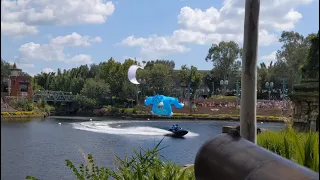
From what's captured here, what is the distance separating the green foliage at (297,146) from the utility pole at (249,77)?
51cm

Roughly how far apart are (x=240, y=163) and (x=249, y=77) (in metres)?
2.40

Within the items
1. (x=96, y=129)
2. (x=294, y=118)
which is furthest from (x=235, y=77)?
(x=294, y=118)

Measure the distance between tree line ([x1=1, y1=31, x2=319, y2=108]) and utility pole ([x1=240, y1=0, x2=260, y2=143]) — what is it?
58645 mm

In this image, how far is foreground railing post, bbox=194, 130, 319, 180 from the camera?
2822 mm

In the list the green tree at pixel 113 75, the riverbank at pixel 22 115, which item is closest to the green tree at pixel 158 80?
the green tree at pixel 113 75

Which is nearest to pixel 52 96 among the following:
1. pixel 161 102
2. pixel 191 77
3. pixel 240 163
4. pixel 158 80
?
pixel 158 80

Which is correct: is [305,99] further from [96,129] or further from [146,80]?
[146,80]

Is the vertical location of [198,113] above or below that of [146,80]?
below

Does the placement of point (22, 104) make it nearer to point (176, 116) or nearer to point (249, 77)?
point (176, 116)

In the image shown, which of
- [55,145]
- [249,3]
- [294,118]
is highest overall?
[249,3]

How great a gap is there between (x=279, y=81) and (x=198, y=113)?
51.3 ft

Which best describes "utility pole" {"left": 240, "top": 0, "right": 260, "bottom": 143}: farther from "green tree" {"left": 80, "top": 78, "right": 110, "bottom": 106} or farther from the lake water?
"green tree" {"left": 80, "top": 78, "right": 110, "bottom": 106}

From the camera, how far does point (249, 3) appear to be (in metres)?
5.50

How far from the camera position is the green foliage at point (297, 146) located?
439 cm
